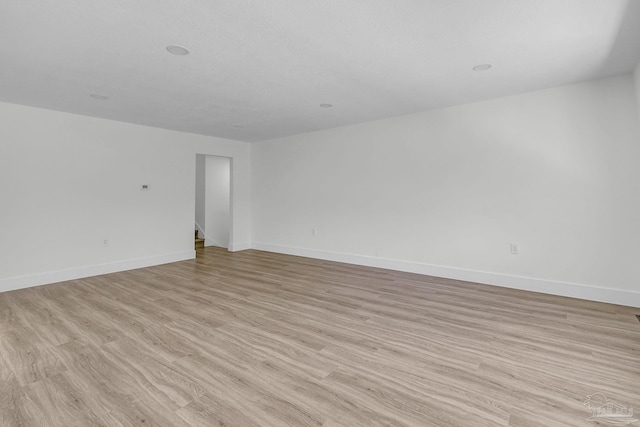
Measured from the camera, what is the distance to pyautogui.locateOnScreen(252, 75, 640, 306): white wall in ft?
10.1

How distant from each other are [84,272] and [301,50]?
14.4 feet

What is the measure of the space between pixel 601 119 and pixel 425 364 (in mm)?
3252

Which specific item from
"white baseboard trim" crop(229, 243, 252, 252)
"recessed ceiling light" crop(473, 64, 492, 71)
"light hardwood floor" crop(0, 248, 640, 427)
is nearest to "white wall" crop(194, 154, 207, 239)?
"white baseboard trim" crop(229, 243, 252, 252)

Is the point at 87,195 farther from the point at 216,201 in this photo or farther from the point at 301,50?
the point at 301,50

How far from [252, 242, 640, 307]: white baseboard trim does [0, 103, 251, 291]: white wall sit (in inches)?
116

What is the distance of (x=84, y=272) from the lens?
430cm

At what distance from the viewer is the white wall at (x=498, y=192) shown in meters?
3.09

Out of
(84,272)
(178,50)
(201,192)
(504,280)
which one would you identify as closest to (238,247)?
(201,192)

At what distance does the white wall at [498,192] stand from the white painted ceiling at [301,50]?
0.41m

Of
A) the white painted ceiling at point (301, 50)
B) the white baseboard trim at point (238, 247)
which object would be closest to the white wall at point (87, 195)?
the white painted ceiling at point (301, 50)

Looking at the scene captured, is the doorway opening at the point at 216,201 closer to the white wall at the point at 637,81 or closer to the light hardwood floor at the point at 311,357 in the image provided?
the light hardwood floor at the point at 311,357

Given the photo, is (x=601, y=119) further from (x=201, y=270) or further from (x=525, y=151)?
(x=201, y=270)

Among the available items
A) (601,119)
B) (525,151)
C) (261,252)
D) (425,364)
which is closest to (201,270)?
(261,252)

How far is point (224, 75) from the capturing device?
2902mm
